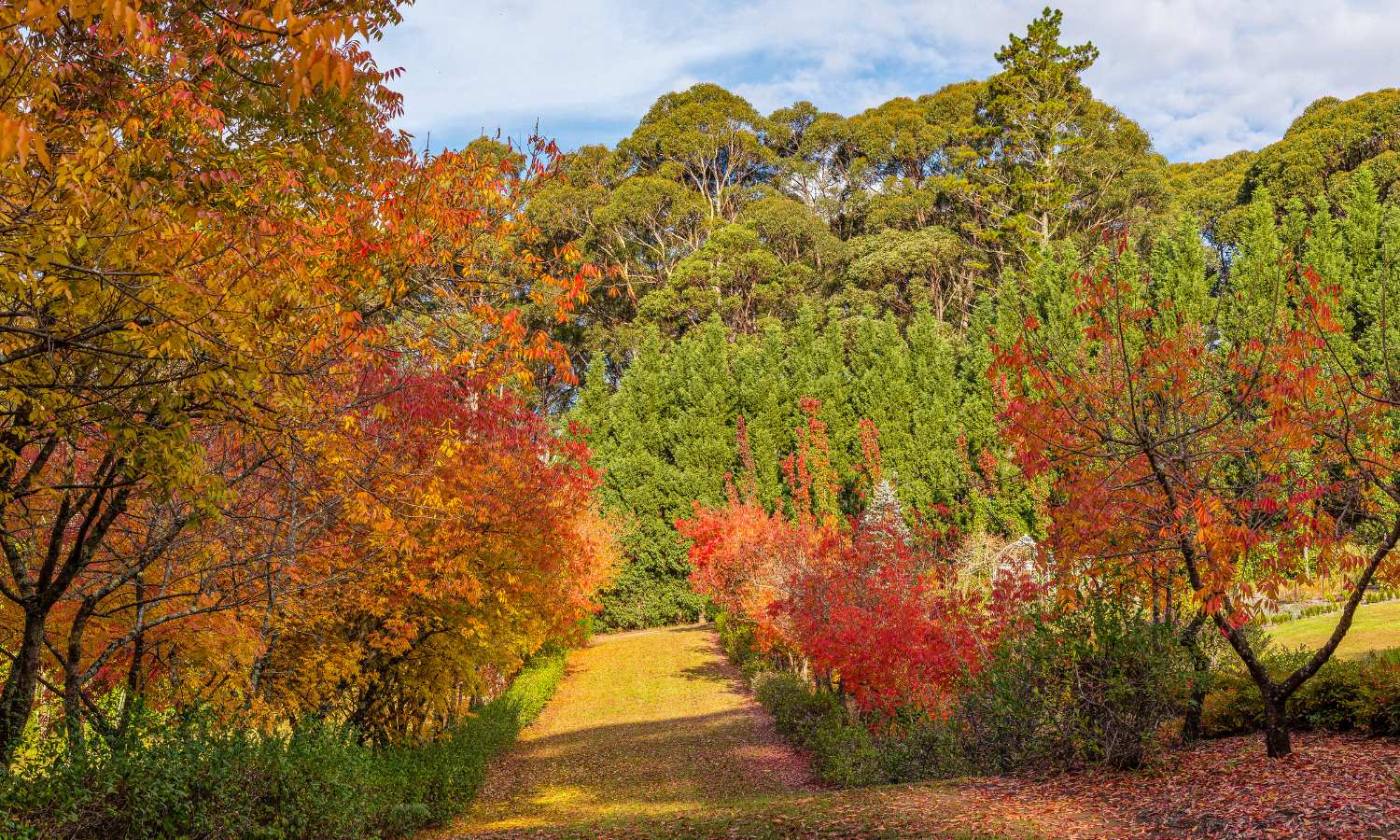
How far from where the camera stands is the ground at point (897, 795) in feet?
18.3

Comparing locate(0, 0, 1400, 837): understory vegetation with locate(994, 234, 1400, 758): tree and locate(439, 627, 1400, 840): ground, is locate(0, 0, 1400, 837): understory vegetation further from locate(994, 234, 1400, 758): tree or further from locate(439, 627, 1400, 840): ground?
locate(439, 627, 1400, 840): ground

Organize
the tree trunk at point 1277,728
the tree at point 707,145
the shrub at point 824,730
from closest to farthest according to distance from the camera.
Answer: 1. the tree trunk at point 1277,728
2. the shrub at point 824,730
3. the tree at point 707,145

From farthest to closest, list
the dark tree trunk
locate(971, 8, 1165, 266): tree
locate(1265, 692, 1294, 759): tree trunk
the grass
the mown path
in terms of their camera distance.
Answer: locate(971, 8, 1165, 266): tree
the grass
the dark tree trunk
the mown path
locate(1265, 692, 1294, 759): tree trunk

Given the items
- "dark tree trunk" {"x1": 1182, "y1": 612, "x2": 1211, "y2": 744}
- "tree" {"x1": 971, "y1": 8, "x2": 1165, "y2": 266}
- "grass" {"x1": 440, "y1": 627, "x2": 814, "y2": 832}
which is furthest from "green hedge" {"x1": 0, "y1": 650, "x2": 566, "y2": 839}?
"tree" {"x1": 971, "y1": 8, "x2": 1165, "y2": 266}

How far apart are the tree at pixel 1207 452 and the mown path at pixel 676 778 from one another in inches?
75.6

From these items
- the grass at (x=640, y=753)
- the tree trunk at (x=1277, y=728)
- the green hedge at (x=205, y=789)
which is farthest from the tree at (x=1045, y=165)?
the green hedge at (x=205, y=789)

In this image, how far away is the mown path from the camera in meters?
6.87

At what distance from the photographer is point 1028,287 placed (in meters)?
33.4

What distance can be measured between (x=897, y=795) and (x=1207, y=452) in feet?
12.1

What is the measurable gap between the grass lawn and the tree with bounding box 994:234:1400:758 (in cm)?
614

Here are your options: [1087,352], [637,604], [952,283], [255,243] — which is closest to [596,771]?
[1087,352]

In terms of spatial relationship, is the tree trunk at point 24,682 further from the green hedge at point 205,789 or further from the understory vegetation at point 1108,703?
the understory vegetation at point 1108,703

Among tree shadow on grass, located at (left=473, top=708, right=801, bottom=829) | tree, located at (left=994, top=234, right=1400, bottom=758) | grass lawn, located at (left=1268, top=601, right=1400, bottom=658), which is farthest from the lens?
grass lawn, located at (left=1268, top=601, right=1400, bottom=658)

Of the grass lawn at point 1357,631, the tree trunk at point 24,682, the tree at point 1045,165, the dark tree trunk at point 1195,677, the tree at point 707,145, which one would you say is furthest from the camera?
the tree at point 707,145
